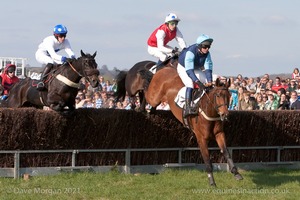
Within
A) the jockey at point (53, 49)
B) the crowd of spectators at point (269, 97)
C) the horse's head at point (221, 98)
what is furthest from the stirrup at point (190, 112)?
the crowd of spectators at point (269, 97)

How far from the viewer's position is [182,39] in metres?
12.9

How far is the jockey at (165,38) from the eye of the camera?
12523mm

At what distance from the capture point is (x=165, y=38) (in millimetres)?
12758

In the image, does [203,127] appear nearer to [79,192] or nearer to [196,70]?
[196,70]

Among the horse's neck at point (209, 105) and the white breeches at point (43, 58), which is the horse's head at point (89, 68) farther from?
the horse's neck at point (209, 105)

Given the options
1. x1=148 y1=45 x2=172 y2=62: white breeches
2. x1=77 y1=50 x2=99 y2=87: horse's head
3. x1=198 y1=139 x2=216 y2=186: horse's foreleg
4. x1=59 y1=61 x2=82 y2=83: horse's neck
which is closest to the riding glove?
x1=198 y1=139 x2=216 y2=186: horse's foreleg

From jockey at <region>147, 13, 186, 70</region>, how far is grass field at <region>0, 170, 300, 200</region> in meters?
2.50

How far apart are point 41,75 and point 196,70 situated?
9.85ft

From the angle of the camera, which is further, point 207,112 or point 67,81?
point 67,81

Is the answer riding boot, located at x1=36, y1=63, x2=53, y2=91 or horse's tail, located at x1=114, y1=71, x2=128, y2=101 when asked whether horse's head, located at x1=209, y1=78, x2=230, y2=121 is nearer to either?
riding boot, located at x1=36, y1=63, x2=53, y2=91

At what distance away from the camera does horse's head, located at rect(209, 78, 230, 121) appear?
971cm

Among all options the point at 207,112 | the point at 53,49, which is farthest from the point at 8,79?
the point at 207,112

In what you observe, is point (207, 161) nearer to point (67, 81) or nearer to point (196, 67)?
point (196, 67)

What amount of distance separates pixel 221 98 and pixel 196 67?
152 cm
